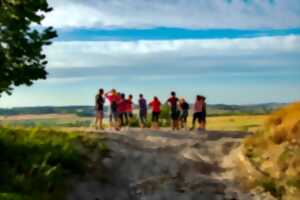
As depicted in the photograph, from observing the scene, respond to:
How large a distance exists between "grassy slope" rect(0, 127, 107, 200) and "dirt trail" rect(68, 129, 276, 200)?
650mm

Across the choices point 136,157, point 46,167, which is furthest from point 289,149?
point 46,167

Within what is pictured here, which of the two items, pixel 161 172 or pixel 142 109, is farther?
pixel 142 109

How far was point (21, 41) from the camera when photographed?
109 feet

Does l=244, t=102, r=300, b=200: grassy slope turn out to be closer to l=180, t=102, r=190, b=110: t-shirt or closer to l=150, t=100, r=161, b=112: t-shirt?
l=180, t=102, r=190, b=110: t-shirt

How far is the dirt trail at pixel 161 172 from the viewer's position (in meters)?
28.5

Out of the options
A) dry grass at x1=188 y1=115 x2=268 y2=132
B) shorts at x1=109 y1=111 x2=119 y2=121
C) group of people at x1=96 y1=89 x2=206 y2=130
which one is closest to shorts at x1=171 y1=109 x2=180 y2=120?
group of people at x1=96 y1=89 x2=206 y2=130

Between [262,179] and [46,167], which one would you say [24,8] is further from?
[262,179]

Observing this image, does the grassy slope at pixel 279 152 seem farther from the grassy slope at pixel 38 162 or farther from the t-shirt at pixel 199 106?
the t-shirt at pixel 199 106

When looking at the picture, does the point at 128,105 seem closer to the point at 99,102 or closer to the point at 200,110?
the point at 99,102

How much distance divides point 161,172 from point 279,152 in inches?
183

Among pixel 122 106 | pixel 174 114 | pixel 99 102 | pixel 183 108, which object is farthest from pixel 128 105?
pixel 183 108

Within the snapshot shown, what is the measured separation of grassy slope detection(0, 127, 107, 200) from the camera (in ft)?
87.4

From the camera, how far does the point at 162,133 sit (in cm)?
3703

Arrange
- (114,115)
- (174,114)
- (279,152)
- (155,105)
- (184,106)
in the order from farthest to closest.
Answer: (184,106), (155,105), (174,114), (114,115), (279,152)
